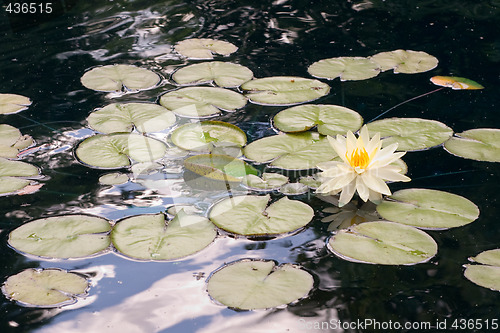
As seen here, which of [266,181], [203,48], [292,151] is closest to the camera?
[266,181]

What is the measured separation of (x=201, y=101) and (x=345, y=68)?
83 centimetres

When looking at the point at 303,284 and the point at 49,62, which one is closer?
the point at 303,284

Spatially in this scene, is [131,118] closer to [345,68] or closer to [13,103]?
[13,103]

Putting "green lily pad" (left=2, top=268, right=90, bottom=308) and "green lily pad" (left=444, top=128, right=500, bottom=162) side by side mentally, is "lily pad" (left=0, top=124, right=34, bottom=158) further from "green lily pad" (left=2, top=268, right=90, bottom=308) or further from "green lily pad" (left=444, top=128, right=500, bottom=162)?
"green lily pad" (left=444, top=128, right=500, bottom=162)

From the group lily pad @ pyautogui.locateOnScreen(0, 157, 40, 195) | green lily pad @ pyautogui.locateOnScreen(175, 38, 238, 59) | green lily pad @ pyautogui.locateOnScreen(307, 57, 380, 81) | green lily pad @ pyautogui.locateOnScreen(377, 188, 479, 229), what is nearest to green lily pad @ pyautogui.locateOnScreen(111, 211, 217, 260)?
lily pad @ pyautogui.locateOnScreen(0, 157, 40, 195)

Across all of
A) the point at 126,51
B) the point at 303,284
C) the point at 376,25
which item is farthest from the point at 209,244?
the point at 376,25

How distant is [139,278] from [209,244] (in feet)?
0.83

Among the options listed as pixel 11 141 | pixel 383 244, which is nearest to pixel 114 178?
pixel 11 141

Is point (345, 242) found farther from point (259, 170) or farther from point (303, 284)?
point (259, 170)

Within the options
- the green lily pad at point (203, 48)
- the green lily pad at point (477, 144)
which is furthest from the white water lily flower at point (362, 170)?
the green lily pad at point (203, 48)

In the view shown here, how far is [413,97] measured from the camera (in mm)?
2742

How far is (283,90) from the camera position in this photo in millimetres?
2746

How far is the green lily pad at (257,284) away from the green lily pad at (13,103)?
1531mm

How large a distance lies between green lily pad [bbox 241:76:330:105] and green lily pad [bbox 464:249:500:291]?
46.4 inches
